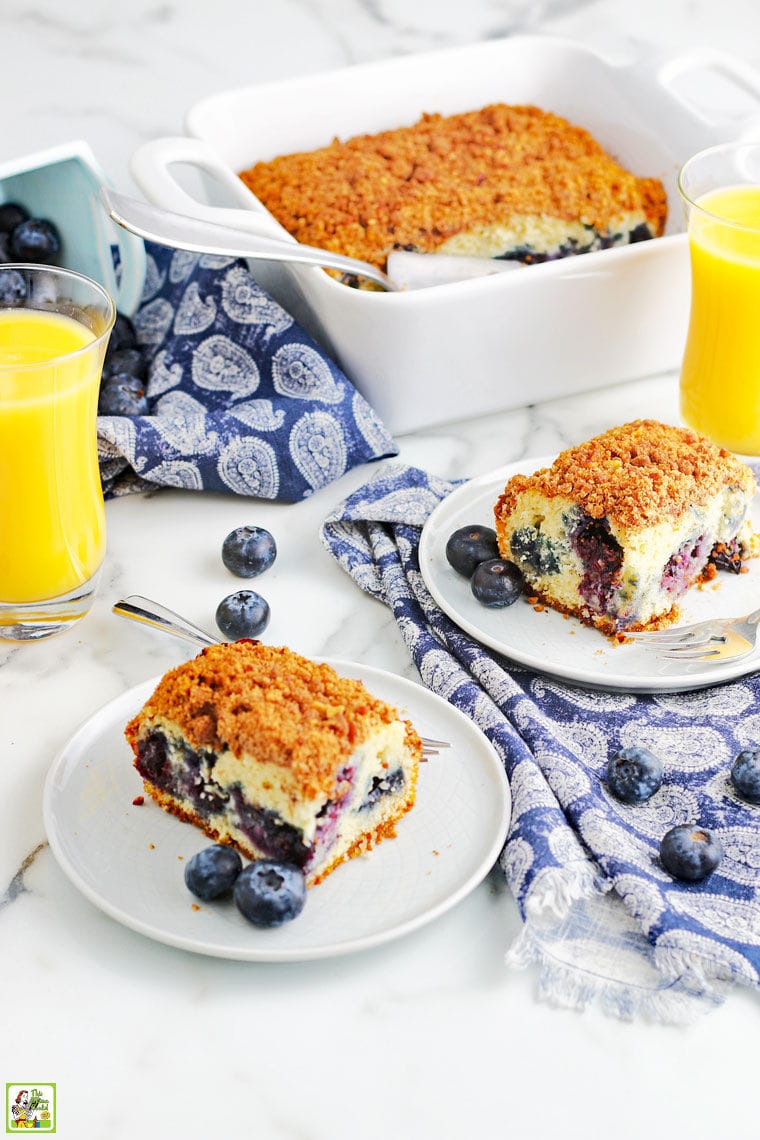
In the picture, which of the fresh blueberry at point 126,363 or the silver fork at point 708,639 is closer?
the silver fork at point 708,639

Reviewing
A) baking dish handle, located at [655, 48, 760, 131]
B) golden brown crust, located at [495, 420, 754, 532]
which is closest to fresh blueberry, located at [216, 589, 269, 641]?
golden brown crust, located at [495, 420, 754, 532]

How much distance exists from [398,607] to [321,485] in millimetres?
403

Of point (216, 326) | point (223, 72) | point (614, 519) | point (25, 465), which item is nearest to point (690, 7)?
point (223, 72)

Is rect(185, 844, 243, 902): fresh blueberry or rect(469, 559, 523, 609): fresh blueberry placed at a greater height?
rect(185, 844, 243, 902): fresh blueberry

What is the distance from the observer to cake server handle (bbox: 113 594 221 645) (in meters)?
1.98

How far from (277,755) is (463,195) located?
5.02ft

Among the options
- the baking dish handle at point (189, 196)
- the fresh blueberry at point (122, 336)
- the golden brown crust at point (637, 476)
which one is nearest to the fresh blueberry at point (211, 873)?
the golden brown crust at point (637, 476)

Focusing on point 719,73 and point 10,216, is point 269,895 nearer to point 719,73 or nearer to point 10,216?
point 10,216

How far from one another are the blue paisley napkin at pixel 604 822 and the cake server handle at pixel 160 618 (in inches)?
12.4

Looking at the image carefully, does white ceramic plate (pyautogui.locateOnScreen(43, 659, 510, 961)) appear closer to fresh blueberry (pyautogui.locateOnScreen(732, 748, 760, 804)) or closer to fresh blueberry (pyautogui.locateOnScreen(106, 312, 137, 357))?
fresh blueberry (pyautogui.locateOnScreen(732, 748, 760, 804))

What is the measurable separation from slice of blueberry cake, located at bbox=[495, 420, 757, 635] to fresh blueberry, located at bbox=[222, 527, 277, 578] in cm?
39

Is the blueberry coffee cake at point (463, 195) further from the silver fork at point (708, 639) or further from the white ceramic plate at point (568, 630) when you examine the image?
the silver fork at point (708, 639)

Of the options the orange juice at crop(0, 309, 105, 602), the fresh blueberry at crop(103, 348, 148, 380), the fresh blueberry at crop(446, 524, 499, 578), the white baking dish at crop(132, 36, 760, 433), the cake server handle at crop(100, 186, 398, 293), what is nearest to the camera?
the orange juice at crop(0, 309, 105, 602)

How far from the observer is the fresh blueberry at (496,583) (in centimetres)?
206
